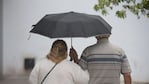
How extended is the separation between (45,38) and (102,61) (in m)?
10.2

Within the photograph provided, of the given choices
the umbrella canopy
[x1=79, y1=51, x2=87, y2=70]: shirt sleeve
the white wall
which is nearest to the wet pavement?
the white wall

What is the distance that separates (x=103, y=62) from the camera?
18.6ft

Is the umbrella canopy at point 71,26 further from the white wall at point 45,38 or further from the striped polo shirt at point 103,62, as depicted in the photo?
the white wall at point 45,38

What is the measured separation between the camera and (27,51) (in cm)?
1576

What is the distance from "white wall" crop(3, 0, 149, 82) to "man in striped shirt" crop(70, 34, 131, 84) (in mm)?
9463

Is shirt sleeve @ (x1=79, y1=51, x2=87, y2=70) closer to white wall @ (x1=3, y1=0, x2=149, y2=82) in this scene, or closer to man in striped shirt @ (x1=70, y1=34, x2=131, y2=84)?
man in striped shirt @ (x1=70, y1=34, x2=131, y2=84)

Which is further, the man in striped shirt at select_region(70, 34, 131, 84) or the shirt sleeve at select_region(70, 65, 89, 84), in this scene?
the man in striped shirt at select_region(70, 34, 131, 84)

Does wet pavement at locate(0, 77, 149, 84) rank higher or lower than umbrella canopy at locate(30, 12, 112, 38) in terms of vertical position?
lower

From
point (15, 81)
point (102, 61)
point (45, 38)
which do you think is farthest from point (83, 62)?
Result: point (45, 38)

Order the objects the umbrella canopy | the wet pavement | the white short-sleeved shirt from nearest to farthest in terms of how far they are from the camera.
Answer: the white short-sleeved shirt < the umbrella canopy < the wet pavement

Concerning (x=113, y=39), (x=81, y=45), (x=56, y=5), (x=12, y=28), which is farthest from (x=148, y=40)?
(x=12, y=28)

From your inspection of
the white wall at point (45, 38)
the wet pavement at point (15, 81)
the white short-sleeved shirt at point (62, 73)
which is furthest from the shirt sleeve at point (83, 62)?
the white wall at point (45, 38)

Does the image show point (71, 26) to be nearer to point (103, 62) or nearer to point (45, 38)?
point (103, 62)

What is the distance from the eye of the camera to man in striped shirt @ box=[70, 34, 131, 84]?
5.61m
